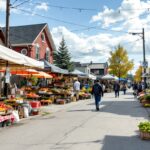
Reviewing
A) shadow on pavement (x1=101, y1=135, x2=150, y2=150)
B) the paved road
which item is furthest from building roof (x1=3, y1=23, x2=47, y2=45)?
shadow on pavement (x1=101, y1=135, x2=150, y2=150)

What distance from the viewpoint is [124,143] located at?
1012 cm

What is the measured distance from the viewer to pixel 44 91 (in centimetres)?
2766

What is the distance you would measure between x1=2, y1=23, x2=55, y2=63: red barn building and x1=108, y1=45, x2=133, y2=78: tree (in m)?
27.7

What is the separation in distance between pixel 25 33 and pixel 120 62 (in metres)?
32.9

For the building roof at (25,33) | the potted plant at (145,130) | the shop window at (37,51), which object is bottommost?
→ the potted plant at (145,130)

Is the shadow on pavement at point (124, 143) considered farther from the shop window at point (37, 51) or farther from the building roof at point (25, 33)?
the shop window at point (37, 51)

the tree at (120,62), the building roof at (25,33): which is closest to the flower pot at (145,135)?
the building roof at (25,33)

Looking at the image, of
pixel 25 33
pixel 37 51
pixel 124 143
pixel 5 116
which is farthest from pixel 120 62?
pixel 124 143

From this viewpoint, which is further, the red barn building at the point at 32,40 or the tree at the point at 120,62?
the tree at the point at 120,62

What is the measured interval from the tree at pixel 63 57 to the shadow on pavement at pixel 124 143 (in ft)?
156

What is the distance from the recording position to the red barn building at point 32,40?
41.8 meters

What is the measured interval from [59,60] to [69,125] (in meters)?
46.2

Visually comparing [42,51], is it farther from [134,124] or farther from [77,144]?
[77,144]

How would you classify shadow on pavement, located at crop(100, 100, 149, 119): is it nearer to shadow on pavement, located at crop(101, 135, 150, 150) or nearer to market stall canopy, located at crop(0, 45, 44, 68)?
market stall canopy, located at crop(0, 45, 44, 68)
